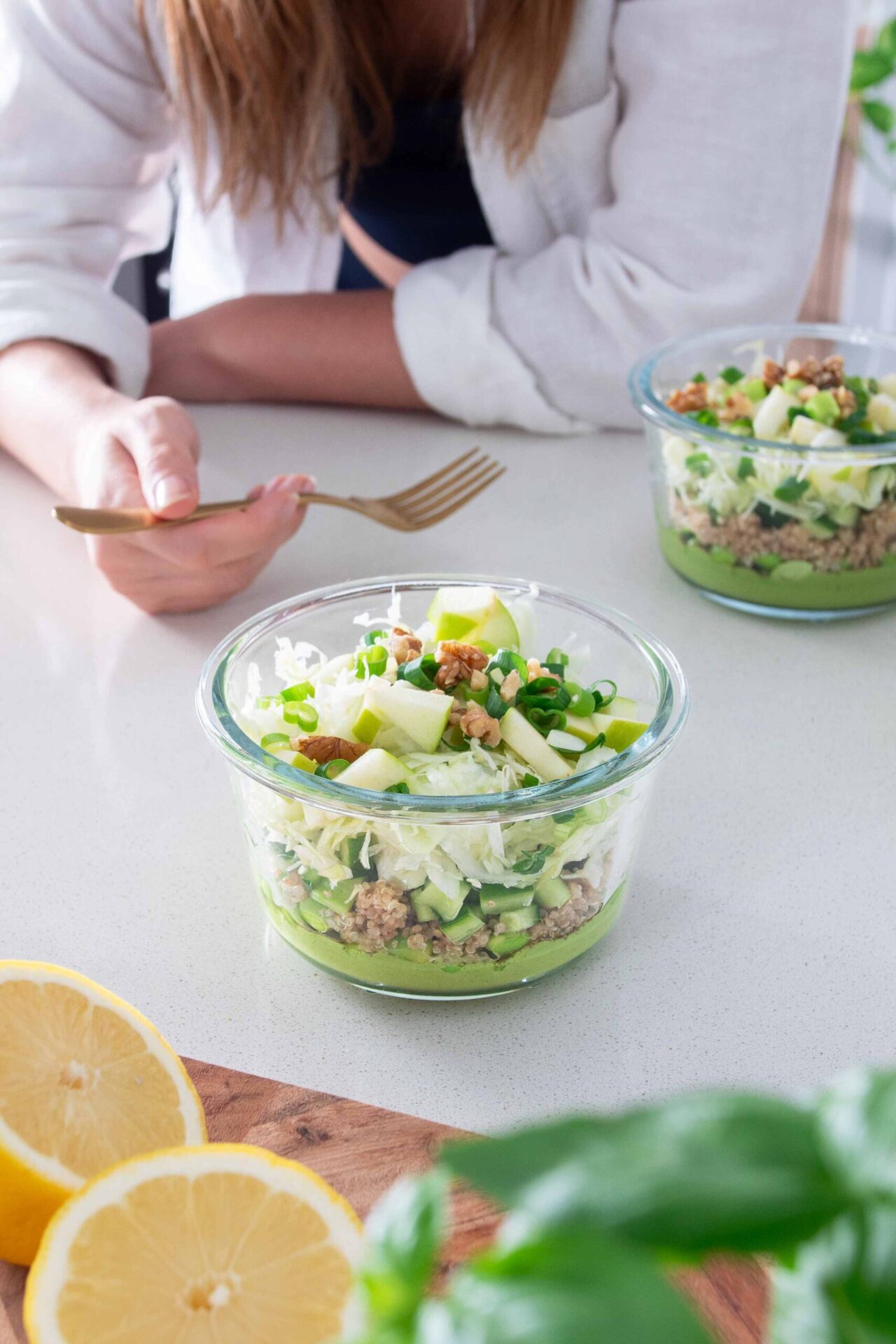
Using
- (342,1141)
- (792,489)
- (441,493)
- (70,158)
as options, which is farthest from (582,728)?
(70,158)

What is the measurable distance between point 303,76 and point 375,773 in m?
0.99

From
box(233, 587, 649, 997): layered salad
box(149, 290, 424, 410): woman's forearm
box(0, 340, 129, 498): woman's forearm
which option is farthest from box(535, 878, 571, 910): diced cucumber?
box(149, 290, 424, 410): woman's forearm

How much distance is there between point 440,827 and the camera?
64 centimetres

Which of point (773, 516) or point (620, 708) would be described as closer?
point (620, 708)

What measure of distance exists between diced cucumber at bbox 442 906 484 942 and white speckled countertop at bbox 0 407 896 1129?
76 millimetres

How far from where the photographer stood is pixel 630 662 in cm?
84

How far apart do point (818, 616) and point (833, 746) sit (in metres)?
0.19

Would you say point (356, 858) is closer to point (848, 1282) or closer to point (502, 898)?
point (502, 898)

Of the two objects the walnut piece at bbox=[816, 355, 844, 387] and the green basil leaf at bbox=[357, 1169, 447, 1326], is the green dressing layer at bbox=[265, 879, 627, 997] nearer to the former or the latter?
the green basil leaf at bbox=[357, 1169, 447, 1326]

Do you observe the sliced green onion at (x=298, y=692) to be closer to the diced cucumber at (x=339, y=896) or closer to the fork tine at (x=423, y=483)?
the diced cucumber at (x=339, y=896)

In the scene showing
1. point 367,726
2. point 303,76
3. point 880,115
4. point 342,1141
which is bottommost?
point 880,115

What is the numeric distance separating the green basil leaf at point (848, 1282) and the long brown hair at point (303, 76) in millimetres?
1248

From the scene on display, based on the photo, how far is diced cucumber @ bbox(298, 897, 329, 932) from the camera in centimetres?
69

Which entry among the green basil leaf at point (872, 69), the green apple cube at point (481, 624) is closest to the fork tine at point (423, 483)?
the green apple cube at point (481, 624)
